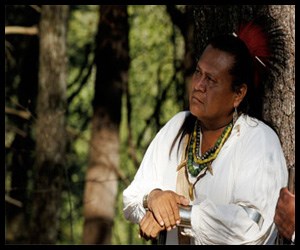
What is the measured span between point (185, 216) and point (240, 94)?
0.70 m

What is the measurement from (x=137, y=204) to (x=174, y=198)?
11.8 inches

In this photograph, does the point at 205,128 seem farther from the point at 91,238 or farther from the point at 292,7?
the point at 91,238

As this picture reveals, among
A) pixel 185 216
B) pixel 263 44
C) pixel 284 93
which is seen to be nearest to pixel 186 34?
pixel 284 93

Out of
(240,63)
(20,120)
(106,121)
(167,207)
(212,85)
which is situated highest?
(240,63)

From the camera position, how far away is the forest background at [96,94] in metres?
5.80

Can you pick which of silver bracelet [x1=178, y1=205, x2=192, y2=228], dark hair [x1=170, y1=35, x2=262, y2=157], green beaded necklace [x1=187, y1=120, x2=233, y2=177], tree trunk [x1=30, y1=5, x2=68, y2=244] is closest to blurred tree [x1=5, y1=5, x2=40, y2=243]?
tree trunk [x1=30, y1=5, x2=68, y2=244]

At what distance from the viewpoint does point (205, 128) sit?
498 cm

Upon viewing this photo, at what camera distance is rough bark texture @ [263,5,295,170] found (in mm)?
5469

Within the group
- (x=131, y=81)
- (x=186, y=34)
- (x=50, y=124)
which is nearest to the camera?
(x=186, y=34)

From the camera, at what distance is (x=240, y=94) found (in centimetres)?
486

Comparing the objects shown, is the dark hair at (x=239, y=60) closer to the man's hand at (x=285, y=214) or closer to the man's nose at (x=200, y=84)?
the man's nose at (x=200, y=84)

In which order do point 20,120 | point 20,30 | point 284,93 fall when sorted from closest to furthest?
point 284,93
point 20,30
point 20,120

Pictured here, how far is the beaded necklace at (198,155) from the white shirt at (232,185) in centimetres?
2

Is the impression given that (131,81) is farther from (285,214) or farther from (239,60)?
(285,214)
